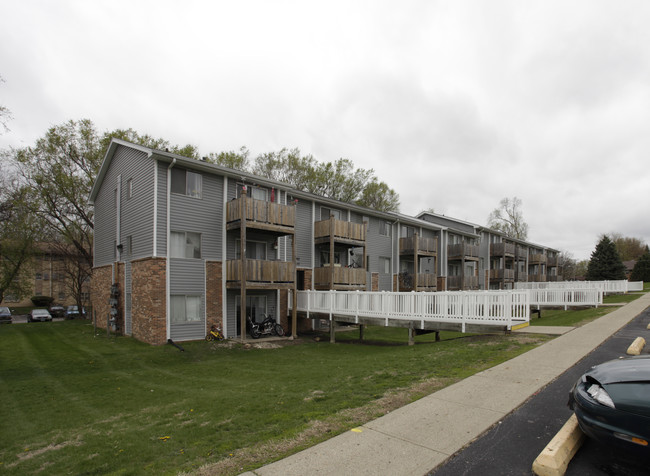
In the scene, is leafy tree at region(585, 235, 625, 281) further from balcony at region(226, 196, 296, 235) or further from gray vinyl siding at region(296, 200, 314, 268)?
balcony at region(226, 196, 296, 235)

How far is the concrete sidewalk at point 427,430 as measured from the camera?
3828mm

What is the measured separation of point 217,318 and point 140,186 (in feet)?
23.2

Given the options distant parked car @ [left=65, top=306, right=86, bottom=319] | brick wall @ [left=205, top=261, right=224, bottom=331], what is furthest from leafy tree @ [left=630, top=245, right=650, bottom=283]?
distant parked car @ [left=65, top=306, right=86, bottom=319]

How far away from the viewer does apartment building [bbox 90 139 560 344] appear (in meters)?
16.3

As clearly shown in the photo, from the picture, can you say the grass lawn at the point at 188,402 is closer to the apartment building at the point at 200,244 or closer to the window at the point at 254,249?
the apartment building at the point at 200,244

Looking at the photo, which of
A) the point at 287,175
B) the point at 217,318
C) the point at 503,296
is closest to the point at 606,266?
the point at 287,175

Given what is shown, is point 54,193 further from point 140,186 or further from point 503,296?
point 503,296

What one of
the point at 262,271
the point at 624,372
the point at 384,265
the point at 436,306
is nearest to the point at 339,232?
the point at 262,271

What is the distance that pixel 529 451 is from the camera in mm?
3994

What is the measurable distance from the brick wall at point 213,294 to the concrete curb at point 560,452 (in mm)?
15166

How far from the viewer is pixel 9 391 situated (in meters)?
9.51

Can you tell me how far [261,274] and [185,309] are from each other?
11.8 feet

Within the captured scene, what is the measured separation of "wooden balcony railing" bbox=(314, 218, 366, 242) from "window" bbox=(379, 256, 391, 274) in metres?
4.97

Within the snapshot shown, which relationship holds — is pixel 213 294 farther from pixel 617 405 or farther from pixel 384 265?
pixel 617 405
